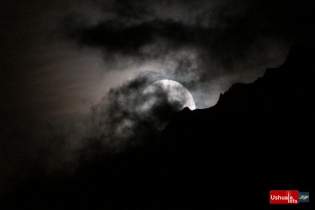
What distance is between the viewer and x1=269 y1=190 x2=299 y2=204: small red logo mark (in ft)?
142

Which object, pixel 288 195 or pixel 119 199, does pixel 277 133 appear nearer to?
pixel 288 195

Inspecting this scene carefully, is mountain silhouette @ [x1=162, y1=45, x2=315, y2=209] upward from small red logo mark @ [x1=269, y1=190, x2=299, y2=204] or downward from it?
upward

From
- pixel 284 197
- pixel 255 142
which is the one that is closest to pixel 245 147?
pixel 255 142

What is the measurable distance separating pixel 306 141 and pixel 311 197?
1711 centimetres

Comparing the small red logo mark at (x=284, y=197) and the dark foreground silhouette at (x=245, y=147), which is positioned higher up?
the dark foreground silhouette at (x=245, y=147)

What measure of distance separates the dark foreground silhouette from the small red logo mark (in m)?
1.46

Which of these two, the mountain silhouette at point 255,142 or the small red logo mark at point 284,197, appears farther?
the mountain silhouette at point 255,142

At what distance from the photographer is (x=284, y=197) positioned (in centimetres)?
4581

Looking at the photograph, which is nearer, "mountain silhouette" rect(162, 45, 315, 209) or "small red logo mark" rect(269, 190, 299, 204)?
"small red logo mark" rect(269, 190, 299, 204)

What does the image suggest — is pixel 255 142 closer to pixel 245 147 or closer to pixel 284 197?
pixel 245 147

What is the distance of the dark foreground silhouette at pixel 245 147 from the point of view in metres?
57.8

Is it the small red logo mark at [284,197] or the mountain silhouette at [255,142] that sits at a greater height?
the mountain silhouette at [255,142]

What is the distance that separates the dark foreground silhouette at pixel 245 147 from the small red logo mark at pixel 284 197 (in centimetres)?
146

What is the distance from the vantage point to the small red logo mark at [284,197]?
142 feet
